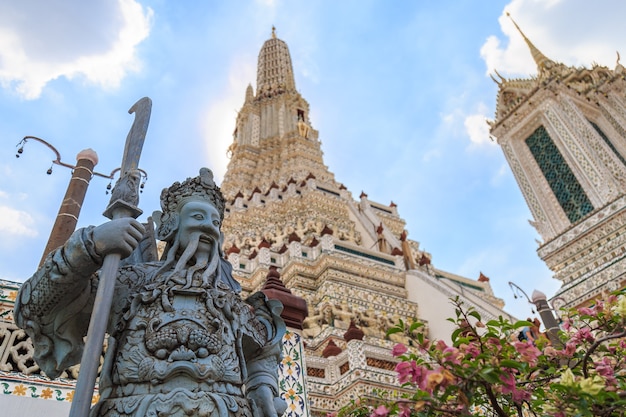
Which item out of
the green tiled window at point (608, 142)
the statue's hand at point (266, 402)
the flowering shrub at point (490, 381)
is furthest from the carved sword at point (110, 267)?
the green tiled window at point (608, 142)

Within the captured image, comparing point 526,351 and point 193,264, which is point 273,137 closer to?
point 193,264

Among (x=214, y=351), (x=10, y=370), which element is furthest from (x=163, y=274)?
(x=10, y=370)

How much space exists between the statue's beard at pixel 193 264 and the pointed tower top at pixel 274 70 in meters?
31.5

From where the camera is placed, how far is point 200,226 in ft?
8.13

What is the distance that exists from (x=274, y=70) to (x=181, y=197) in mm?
34474

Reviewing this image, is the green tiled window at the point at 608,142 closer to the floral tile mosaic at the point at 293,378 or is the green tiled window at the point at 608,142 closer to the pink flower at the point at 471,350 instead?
the floral tile mosaic at the point at 293,378

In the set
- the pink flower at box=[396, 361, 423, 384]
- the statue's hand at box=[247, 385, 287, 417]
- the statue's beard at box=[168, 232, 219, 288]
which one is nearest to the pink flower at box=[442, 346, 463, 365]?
the pink flower at box=[396, 361, 423, 384]

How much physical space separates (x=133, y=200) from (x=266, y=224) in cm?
1741

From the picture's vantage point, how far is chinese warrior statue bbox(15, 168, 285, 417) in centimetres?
196

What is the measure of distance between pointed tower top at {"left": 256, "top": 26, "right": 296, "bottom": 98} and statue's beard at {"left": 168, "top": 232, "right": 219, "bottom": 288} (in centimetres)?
3150

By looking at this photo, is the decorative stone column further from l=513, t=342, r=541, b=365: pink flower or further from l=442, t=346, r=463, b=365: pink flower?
l=513, t=342, r=541, b=365: pink flower

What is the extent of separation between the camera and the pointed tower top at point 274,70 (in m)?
33.7

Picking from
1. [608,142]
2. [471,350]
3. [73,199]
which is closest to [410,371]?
[471,350]

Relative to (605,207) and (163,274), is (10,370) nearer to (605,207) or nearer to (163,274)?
(163,274)
